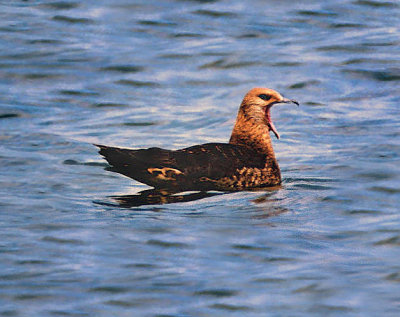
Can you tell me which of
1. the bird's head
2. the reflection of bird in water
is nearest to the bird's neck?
the bird's head

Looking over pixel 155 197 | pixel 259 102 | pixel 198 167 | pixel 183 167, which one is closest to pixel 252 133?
pixel 259 102

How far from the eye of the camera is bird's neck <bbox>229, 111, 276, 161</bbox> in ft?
40.3

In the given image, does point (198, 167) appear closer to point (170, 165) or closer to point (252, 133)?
point (170, 165)

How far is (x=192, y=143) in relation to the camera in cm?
1380

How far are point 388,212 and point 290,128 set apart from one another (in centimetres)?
416

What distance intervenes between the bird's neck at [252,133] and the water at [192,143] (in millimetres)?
477

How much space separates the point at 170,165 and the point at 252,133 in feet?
4.51

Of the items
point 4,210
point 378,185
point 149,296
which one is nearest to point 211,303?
point 149,296

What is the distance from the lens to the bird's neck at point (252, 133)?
12297 millimetres

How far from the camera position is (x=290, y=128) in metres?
14.6

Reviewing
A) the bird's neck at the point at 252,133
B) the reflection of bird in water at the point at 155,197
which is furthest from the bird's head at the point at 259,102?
the reflection of bird in water at the point at 155,197

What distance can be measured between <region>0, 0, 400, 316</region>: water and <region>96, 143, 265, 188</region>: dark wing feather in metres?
0.34

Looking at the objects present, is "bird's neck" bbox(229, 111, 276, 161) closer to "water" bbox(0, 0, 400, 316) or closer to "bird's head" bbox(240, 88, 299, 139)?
"bird's head" bbox(240, 88, 299, 139)

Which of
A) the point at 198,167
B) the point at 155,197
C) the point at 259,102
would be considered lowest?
the point at 155,197
